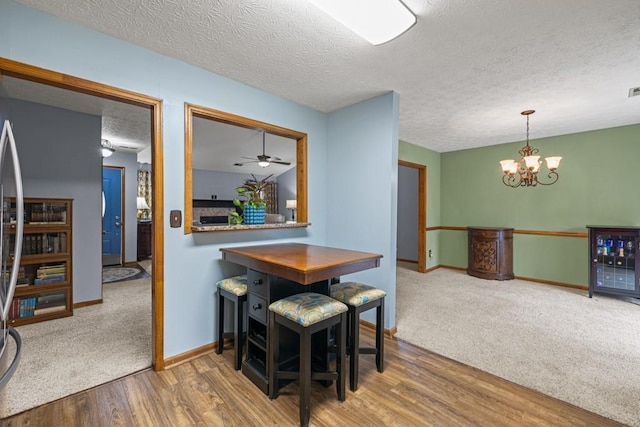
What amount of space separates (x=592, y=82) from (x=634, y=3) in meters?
1.18

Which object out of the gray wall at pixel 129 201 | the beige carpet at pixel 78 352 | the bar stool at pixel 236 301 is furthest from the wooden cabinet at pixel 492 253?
the gray wall at pixel 129 201

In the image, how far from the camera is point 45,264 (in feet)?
10.3

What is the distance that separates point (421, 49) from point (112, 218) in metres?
6.16

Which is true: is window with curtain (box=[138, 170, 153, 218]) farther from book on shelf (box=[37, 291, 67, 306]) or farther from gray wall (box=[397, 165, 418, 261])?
gray wall (box=[397, 165, 418, 261])

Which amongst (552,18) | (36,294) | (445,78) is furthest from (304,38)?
(36,294)

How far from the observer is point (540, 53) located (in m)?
2.06

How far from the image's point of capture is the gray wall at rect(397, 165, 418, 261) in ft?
20.6

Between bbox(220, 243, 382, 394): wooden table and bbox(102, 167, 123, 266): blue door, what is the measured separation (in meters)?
4.75

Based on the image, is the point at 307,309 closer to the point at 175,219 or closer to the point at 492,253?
the point at 175,219

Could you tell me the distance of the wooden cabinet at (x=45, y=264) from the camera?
2.97m

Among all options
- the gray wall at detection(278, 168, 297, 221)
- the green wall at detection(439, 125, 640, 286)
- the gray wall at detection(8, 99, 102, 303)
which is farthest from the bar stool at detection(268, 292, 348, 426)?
the gray wall at detection(278, 168, 297, 221)

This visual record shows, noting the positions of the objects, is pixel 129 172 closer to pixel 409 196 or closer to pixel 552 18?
pixel 409 196

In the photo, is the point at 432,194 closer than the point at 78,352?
No

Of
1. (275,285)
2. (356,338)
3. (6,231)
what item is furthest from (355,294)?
(6,231)
